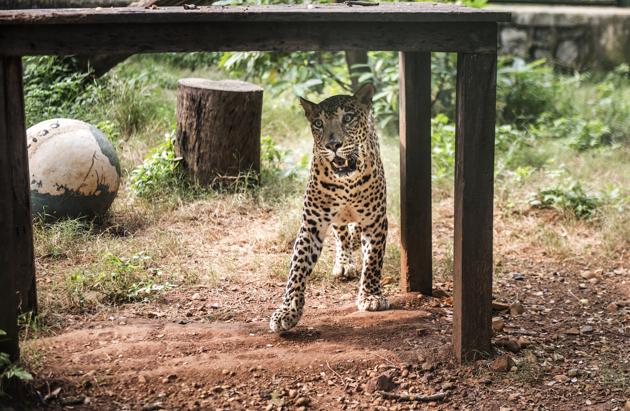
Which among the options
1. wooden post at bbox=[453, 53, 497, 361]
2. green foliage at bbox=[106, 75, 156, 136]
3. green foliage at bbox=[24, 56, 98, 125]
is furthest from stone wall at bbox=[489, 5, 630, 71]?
wooden post at bbox=[453, 53, 497, 361]

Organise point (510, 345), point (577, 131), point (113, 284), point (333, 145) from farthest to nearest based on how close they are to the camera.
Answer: point (577, 131), point (113, 284), point (333, 145), point (510, 345)

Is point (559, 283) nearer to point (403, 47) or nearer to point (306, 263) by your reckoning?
point (306, 263)

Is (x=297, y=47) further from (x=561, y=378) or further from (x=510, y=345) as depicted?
(x=561, y=378)

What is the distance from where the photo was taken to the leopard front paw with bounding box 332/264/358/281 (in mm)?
6516

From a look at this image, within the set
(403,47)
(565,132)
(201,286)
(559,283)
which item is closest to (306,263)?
(201,286)

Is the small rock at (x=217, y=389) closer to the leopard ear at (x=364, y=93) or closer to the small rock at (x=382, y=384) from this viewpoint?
the small rock at (x=382, y=384)

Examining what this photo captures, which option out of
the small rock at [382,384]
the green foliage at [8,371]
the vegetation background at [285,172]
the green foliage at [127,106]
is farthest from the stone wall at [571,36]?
the green foliage at [8,371]

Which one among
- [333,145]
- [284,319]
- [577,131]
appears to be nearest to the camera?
[284,319]

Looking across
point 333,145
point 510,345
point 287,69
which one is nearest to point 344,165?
point 333,145

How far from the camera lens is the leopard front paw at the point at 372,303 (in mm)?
5664

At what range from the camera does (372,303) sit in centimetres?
567

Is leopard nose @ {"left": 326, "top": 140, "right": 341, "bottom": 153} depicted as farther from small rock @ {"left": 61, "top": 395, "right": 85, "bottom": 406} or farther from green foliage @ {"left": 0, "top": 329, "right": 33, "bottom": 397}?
green foliage @ {"left": 0, "top": 329, "right": 33, "bottom": 397}

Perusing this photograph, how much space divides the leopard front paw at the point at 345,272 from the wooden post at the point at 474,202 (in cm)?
167

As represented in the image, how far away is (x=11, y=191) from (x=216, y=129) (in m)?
3.96
